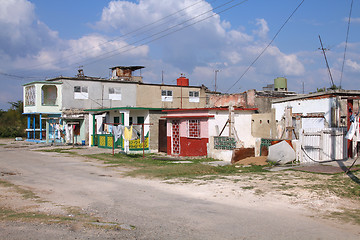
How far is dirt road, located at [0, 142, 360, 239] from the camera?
645 cm

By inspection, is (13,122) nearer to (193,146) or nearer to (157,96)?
(157,96)

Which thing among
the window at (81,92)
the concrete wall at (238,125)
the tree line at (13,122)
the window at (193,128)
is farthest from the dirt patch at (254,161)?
the tree line at (13,122)

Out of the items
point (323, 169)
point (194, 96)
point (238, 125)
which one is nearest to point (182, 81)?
point (194, 96)

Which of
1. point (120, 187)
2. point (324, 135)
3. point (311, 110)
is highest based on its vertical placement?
point (311, 110)

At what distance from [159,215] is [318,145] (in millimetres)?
10341

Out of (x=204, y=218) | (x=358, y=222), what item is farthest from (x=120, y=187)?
(x=358, y=222)

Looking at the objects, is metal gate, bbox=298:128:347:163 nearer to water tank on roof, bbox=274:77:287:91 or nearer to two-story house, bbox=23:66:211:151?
two-story house, bbox=23:66:211:151

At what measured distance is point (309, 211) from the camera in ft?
26.9

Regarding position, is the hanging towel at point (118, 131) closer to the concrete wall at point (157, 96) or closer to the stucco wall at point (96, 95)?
the stucco wall at point (96, 95)

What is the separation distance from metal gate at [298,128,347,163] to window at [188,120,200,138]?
761cm

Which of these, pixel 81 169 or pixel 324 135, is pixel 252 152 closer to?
pixel 324 135

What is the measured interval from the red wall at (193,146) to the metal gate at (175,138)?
0.69 metres

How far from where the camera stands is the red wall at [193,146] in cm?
2155

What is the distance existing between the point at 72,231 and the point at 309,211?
17.7 feet
